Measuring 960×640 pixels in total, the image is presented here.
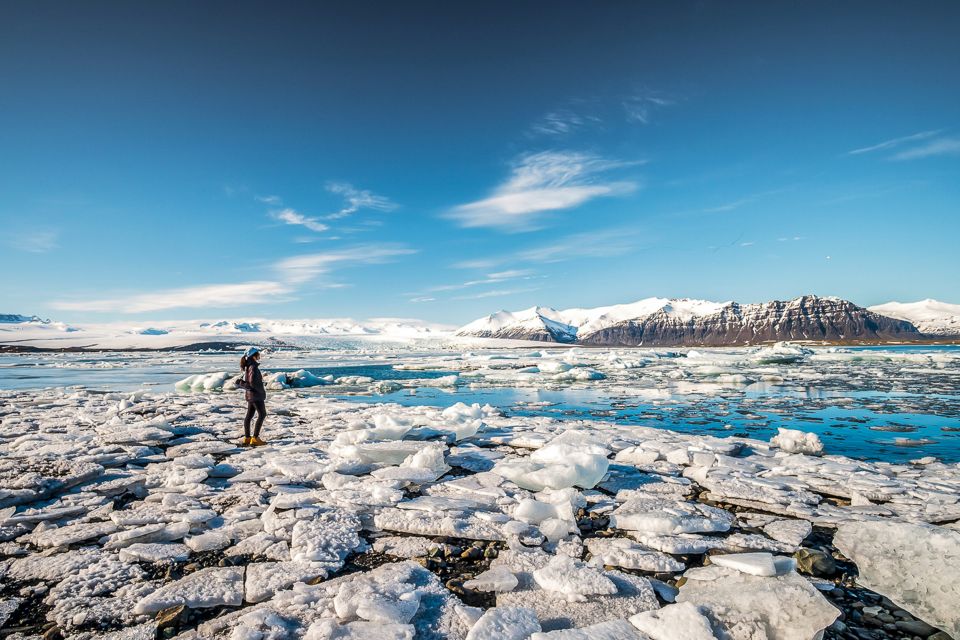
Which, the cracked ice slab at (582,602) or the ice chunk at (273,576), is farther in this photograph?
the ice chunk at (273,576)

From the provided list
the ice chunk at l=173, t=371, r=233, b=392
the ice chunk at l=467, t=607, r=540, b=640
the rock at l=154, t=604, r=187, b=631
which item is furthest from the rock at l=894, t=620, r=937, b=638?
the ice chunk at l=173, t=371, r=233, b=392

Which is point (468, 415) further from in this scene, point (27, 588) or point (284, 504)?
point (27, 588)

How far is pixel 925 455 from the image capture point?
6.29 m

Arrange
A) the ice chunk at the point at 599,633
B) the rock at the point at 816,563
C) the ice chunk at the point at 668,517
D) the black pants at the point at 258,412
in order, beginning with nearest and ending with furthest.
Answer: the ice chunk at the point at 599,633 < the rock at the point at 816,563 < the ice chunk at the point at 668,517 < the black pants at the point at 258,412

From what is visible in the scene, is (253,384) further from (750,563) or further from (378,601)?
(750,563)

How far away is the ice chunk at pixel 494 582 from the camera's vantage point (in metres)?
2.73

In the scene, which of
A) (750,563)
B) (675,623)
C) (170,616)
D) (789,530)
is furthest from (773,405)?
(170,616)

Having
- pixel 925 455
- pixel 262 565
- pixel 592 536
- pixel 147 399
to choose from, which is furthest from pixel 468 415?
pixel 147 399

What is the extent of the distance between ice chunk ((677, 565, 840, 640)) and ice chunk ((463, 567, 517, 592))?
0.93 meters

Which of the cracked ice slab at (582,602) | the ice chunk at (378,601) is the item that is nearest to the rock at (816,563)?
the cracked ice slab at (582,602)

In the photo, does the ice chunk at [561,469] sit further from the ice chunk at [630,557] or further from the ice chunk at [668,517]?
the ice chunk at [630,557]

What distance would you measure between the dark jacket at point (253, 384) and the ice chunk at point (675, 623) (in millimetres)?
5762

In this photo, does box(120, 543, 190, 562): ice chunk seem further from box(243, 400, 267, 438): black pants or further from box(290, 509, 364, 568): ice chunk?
box(243, 400, 267, 438): black pants

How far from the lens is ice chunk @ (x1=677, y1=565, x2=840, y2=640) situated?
88.5 inches
